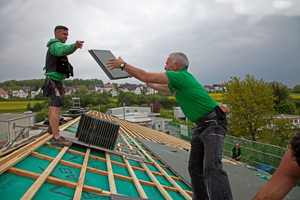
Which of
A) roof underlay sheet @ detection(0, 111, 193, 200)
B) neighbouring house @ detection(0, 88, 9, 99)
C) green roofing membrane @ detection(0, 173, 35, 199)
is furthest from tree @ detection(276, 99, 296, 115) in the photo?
neighbouring house @ detection(0, 88, 9, 99)

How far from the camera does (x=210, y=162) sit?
5.78 ft

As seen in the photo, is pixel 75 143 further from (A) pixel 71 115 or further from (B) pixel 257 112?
(B) pixel 257 112

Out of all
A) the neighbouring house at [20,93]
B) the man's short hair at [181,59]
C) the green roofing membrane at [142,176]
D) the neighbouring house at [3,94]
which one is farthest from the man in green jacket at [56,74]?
the neighbouring house at [20,93]

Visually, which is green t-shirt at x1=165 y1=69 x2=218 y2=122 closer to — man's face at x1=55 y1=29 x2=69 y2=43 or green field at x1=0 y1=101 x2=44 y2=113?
man's face at x1=55 y1=29 x2=69 y2=43

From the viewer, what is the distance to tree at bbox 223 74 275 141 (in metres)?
17.1

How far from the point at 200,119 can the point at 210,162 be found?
1.48 ft

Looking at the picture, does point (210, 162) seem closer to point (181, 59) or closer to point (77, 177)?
point (181, 59)

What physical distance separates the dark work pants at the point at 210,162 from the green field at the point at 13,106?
57.1 metres

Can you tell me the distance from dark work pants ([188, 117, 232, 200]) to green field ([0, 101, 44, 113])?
57082 mm

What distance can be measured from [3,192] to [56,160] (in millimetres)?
753

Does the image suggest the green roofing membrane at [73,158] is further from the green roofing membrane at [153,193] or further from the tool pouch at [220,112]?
the tool pouch at [220,112]

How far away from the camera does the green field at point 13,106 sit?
47.9m

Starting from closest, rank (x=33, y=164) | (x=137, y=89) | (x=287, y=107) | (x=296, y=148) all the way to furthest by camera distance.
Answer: (x=296, y=148) < (x=33, y=164) < (x=287, y=107) < (x=137, y=89)

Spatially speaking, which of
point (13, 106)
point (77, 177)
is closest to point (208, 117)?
point (77, 177)
